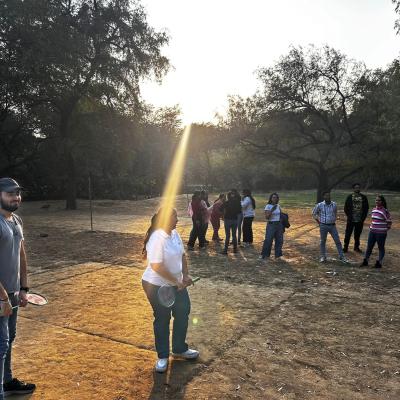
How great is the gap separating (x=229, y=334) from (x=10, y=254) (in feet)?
9.58

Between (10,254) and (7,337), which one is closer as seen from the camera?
(7,337)

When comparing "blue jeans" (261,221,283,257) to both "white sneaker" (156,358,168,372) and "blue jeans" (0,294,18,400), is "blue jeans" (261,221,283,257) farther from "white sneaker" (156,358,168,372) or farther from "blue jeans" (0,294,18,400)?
"blue jeans" (0,294,18,400)

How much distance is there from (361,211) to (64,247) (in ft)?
28.1

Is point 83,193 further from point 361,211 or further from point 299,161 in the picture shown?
point 361,211

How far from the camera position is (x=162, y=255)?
12.4 feet

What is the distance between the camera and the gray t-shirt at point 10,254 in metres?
3.20

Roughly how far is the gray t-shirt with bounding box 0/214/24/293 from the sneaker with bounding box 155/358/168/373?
1.58 m

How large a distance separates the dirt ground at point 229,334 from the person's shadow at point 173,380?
0.03 ft

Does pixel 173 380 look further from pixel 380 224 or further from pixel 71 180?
pixel 71 180

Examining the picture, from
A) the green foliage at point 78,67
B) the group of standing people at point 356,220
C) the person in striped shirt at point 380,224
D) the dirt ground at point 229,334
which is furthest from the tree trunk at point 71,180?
the person in striped shirt at point 380,224

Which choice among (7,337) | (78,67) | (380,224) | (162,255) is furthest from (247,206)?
(78,67)

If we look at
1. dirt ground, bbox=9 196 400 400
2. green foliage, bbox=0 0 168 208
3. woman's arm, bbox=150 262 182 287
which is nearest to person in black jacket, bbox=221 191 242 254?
dirt ground, bbox=9 196 400 400

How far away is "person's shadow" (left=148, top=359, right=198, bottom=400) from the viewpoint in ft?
11.8

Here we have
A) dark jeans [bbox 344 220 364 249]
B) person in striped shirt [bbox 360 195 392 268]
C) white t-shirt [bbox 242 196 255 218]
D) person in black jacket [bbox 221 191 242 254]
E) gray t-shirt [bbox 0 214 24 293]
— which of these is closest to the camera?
gray t-shirt [bbox 0 214 24 293]
